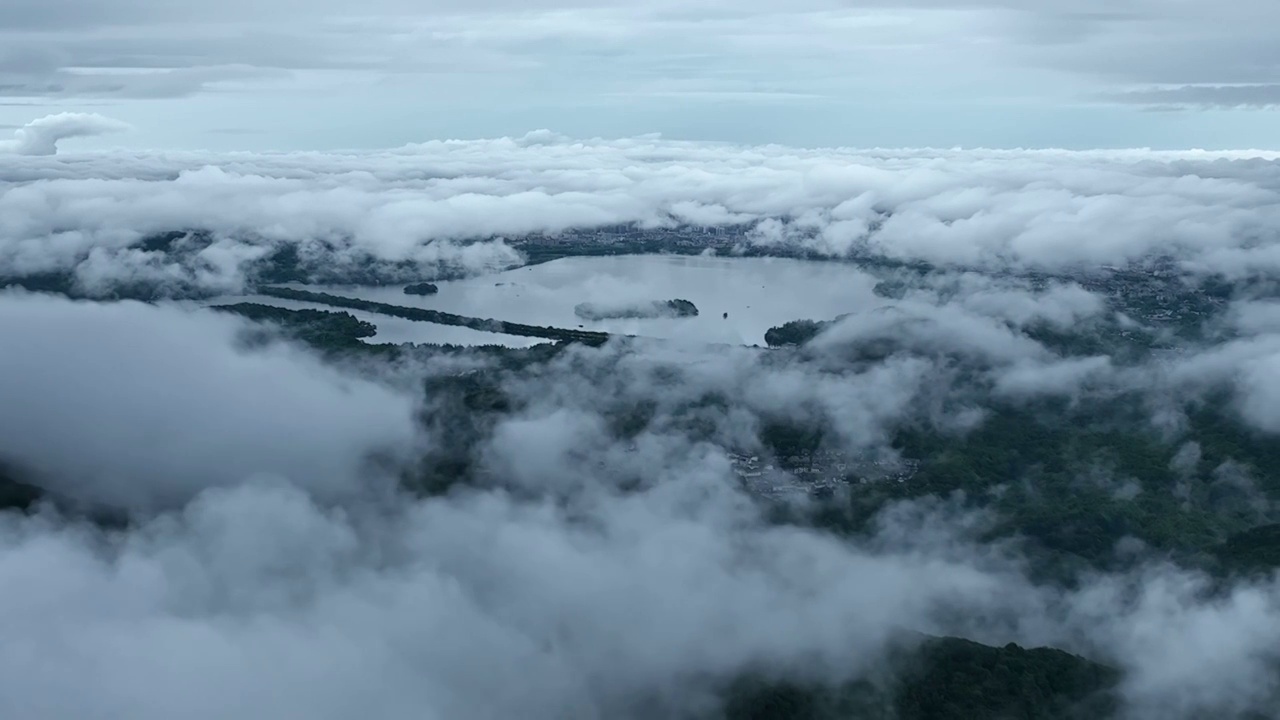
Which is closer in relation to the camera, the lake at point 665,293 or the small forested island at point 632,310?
the lake at point 665,293

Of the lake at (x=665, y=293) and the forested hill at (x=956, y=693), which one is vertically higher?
the lake at (x=665, y=293)

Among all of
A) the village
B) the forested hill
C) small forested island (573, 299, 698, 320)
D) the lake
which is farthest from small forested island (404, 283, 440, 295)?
the forested hill

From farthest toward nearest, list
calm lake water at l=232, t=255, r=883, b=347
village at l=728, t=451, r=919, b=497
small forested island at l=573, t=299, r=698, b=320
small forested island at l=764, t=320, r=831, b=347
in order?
small forested island at l=573, t=299, r=698, b=320 → calm lake water at l=232, t=255, r=883, b=347 → small forested island at l=764, t=320, r=831, b=347 → village at l=728, t=451, r=919, b=497

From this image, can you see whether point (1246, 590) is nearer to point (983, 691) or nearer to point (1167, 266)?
point (983, 691)

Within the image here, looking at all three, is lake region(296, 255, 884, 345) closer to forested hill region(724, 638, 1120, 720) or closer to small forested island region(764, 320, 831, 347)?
small forested island region(764, 320, 831, 347)

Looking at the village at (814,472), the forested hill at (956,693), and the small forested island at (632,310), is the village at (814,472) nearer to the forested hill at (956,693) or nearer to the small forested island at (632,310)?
the forested hill at (956,693)

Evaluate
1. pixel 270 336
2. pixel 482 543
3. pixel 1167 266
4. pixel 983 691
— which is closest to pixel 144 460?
pixel 482 543

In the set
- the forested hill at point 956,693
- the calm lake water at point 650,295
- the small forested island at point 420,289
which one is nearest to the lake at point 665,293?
the calm lake water at point 650,295
